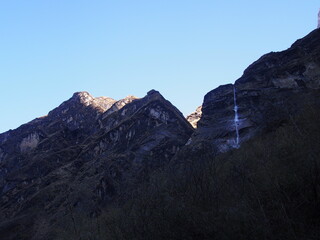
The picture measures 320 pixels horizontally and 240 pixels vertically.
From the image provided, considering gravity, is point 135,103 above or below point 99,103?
below

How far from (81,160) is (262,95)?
52582 mm

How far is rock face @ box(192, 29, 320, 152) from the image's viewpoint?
64.9 metres

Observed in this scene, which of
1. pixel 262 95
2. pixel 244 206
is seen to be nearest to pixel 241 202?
pixel 244 206

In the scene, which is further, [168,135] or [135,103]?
[135,103]

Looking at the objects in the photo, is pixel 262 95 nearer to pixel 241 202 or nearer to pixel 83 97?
pixel 241 202

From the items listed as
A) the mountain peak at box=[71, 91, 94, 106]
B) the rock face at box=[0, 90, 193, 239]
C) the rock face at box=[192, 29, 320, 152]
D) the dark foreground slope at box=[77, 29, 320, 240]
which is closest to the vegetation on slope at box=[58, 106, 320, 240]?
the dark foreground slope at box=[77, 29, 320, 240]

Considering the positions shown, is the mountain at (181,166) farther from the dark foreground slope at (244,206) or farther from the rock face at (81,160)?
the rock face at (81,160)

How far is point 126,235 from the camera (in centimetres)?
2512

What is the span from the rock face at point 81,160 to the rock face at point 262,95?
11334 millimetres

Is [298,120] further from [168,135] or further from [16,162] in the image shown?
[16,162]

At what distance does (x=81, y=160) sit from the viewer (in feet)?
322

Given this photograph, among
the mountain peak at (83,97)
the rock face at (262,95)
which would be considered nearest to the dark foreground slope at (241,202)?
the rock face at (262,95)

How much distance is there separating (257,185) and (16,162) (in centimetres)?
10185

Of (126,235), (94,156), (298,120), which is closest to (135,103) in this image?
(94,156)
